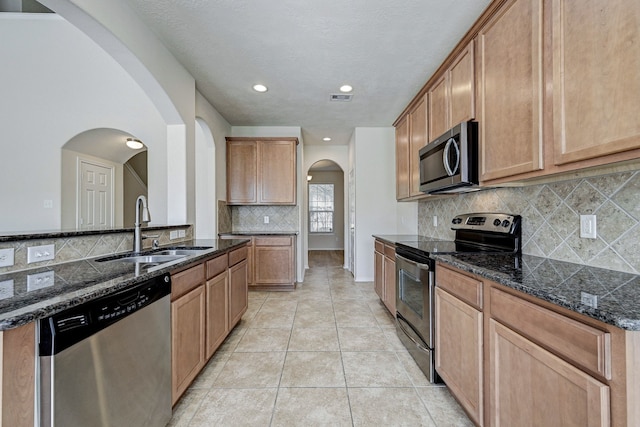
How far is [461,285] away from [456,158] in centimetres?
91

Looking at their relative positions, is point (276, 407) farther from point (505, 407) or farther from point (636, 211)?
point (636, 211)

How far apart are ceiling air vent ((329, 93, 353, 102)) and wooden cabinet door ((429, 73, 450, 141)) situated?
112cm

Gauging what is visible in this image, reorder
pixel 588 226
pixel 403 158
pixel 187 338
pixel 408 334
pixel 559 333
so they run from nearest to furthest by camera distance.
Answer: pixel 559 333 < pixel 588 226 < pixel 187 338 < pixel 408 334 < pixel 403 158

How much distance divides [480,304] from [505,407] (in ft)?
1.40

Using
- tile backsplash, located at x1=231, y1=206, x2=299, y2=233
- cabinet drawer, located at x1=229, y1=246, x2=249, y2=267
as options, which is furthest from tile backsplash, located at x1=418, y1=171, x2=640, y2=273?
tile backsplash, located at x1=231, y1=206, x2=299, y2=233

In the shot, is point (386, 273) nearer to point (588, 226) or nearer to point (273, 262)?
point (273, 262)

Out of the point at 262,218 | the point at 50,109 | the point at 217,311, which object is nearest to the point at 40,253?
the point at 217,311

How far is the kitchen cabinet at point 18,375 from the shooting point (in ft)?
Result: 2.51

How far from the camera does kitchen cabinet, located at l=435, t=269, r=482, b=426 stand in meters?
1.39

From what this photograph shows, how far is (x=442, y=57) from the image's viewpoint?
8.46 feet

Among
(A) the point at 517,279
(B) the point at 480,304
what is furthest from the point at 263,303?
(A) the point at 517,279

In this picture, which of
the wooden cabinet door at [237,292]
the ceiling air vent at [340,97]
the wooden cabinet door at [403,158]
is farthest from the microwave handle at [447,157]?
the wooden cabinet door at [237,292]

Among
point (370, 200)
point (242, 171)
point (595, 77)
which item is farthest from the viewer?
point (370, 200)

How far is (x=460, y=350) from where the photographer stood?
1.56 m
